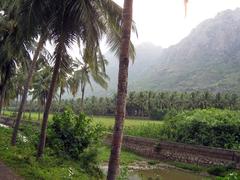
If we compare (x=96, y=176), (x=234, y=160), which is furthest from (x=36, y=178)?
(x=234, y=160)

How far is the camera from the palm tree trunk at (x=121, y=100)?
8.70m

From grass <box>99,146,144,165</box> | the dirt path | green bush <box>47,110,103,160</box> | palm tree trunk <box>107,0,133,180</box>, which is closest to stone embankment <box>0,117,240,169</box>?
grass <box>99,146,144,165</box>

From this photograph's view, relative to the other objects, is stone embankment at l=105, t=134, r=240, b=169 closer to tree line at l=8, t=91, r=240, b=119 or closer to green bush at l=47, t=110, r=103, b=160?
green bush at l=47, t=110, r=103, b=160

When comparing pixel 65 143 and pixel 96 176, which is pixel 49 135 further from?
pixel 96 176

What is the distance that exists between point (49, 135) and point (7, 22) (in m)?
6.90

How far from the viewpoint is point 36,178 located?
11969 mm

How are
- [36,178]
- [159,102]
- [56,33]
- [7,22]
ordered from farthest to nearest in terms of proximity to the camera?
[159,102] → [7,22] → [56,33] → [36,178]

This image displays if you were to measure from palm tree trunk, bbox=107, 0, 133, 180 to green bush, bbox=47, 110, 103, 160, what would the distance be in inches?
421

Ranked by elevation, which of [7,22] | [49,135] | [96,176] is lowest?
[96,176]

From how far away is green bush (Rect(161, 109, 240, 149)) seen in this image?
28672 mm

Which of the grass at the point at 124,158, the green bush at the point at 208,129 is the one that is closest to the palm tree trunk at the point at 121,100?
the grass at the point at 124,158

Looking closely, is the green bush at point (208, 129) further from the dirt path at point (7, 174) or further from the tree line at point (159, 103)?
the tree line at point (159, 103)

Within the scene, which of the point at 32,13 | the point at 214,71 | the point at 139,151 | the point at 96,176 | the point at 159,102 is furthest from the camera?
the point at 214,71

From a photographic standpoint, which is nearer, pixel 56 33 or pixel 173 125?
pixel 56 33
